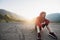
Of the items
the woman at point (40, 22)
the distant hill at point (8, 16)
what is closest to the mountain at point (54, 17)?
the woman at point (40, 22)

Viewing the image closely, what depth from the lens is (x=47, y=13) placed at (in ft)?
4.95

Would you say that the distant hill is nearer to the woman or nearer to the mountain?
the woman

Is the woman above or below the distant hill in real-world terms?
below

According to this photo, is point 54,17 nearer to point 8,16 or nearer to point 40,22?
point 40,22

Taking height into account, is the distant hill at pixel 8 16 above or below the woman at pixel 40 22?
above

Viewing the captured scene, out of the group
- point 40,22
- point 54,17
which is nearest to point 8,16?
point 40,22

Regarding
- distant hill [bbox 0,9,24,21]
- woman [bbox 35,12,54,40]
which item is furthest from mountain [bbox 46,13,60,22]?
distant hill [bbox 0,9,24,21]

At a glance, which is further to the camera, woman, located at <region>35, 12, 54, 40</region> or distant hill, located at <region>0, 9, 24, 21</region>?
distant hill, located at <region>0, 9, 24, 21</region>

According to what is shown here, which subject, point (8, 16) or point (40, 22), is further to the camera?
point (8, 16)

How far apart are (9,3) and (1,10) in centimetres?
14

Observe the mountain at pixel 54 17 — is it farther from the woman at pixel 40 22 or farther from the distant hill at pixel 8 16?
the distant hill at pixel 8 16

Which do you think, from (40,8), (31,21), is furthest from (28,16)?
(40,8)

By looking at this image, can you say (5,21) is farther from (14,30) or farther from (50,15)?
(50,15)

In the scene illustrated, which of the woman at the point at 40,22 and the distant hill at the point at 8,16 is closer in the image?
the woman at the point at 40,22
